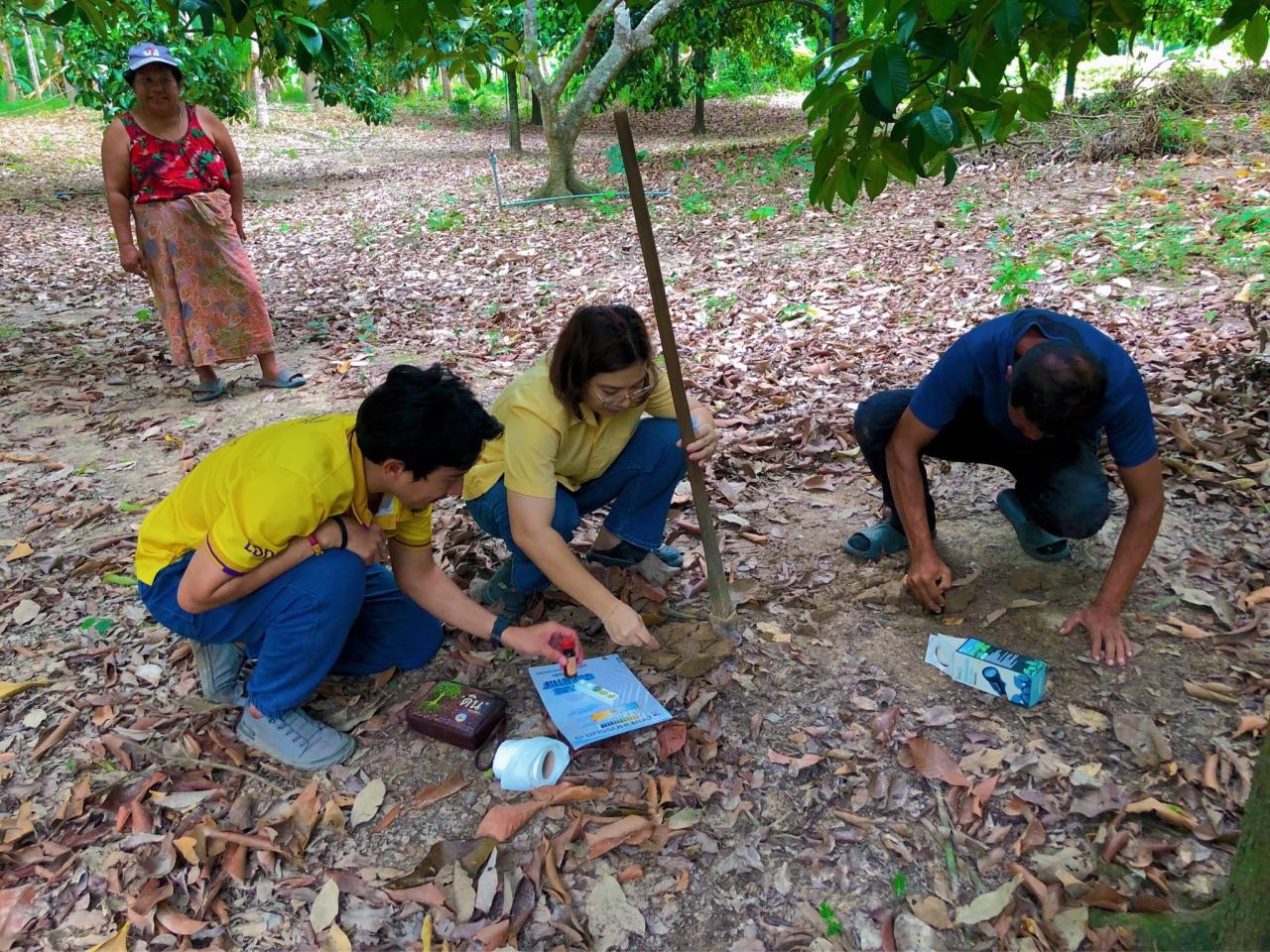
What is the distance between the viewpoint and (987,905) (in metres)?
1.64

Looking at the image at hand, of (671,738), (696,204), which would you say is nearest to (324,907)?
(671,738)

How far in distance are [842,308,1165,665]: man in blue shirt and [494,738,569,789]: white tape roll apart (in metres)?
1.10

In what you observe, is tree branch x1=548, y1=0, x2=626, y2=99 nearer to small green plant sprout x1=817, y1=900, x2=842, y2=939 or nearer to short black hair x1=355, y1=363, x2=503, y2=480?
short black hair x1=355, y1=363, x2=503, y2=480

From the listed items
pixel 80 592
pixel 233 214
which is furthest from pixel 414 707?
pixel 233 214

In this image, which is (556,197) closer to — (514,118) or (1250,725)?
(514,118)

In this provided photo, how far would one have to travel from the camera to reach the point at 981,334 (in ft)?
7.51

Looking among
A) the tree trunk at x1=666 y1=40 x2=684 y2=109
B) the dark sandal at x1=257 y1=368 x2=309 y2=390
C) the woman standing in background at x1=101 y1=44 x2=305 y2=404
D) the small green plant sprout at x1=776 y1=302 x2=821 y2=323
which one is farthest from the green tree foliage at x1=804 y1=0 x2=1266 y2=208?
the tree trunk at x1=666 y1=40 x2=684 y2=109

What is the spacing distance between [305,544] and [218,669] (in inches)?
21.4

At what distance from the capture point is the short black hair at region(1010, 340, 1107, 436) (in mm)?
1940

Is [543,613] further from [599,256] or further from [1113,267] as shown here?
[599,256]

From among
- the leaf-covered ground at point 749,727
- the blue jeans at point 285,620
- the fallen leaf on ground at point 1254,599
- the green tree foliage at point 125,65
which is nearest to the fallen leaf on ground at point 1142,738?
the leaf-covered ground at point 749,727

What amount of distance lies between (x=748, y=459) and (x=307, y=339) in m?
3.37

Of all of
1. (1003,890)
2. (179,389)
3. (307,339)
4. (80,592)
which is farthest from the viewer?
(307,339)

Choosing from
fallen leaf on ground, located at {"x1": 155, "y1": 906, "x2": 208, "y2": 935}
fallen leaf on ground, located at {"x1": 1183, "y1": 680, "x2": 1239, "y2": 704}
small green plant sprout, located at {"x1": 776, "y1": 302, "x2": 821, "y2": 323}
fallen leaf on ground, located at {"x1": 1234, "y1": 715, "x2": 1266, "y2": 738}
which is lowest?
fallen leaf on ground, located at {"x1": 155, "y1": 906, "x2": 208, "y2": 935}
